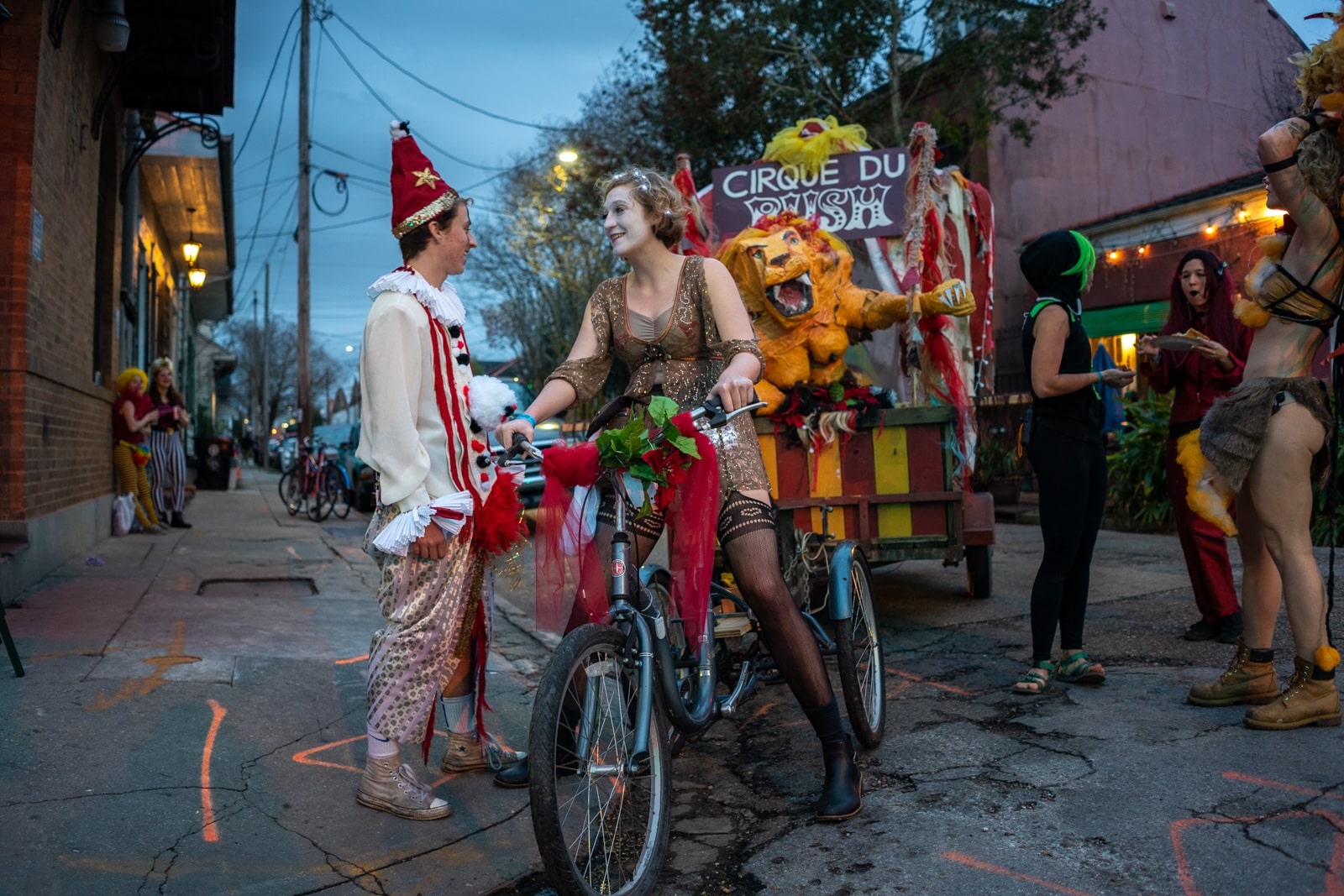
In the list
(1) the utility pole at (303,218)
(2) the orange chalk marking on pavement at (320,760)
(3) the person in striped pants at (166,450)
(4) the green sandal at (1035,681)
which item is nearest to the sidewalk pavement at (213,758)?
(2) the orange chalk marking on pavement at (320,760)

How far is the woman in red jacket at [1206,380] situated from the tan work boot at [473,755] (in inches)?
140

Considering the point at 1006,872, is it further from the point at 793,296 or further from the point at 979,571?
the point at 979,571

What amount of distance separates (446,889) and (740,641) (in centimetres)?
126

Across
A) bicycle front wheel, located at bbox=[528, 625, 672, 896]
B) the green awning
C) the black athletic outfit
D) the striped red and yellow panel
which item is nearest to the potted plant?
the green awning

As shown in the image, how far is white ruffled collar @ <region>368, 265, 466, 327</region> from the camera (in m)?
3.23

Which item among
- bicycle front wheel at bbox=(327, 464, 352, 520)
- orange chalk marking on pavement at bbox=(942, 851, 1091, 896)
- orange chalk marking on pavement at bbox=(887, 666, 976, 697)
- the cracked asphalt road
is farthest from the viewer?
bicycle front wheel at bbox=(327, 464, 352, 520)

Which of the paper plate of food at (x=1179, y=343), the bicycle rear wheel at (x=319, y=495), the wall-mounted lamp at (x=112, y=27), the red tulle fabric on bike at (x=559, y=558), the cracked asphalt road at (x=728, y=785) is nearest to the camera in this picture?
the cracked asphalt road at (x=728, y=785)

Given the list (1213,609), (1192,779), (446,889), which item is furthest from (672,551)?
(1213,609)

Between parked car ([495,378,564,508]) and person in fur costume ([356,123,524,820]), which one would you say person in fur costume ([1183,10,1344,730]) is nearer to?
person in fur costume ([356,123,524,820])

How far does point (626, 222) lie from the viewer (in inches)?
127

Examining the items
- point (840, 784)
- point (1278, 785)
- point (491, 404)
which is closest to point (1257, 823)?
point (1278, 785)

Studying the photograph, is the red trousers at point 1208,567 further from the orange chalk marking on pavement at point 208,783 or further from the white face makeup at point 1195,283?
the orange chalk marking on pavement at point 208,783

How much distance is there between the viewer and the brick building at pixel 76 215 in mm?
6289

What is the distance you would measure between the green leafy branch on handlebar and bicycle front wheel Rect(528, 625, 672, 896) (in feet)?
1.46
